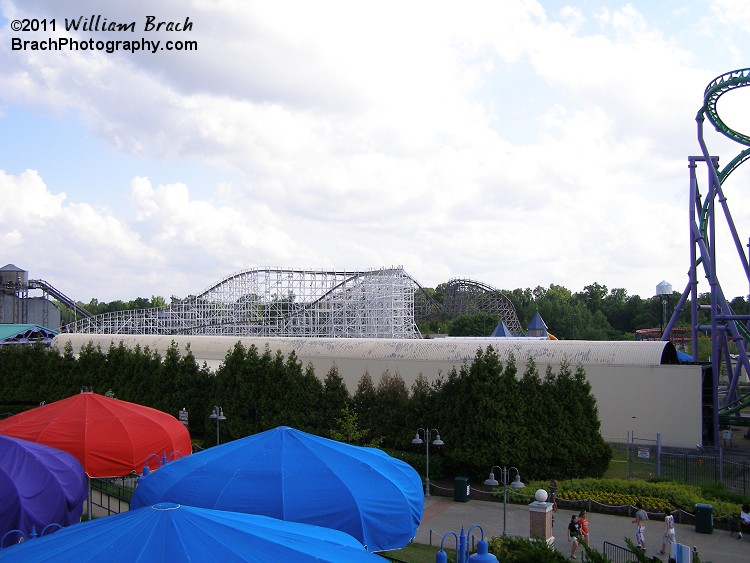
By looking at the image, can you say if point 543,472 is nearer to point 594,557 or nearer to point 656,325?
point 594,557

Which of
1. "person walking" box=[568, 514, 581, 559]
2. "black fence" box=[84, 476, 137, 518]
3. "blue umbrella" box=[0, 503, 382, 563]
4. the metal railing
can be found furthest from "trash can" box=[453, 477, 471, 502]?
"blue umbrella" box=[0, 503, 382, 563]

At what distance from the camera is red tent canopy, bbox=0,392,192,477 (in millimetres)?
14242

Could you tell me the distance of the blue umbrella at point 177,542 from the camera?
618cm

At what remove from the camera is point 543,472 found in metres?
21.2

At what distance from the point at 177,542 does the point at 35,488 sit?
6.13 metres

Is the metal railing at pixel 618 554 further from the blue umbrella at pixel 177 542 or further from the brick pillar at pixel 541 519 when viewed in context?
the blue umbrella at pixel 177 542

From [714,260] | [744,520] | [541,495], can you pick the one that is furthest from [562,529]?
[714,260]

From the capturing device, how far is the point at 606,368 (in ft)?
91.6

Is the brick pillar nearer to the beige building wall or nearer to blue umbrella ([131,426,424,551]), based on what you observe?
blue umbrella ([131,426,424,551])

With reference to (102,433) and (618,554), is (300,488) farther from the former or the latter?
(618,554)

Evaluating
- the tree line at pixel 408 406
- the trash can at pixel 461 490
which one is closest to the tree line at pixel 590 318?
the tree line at pixel 408 406

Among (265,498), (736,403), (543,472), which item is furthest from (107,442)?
(736,403)

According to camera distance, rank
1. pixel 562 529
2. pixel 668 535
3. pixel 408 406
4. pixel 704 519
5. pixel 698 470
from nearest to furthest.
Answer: pixel 668 535 < pixel 704 519 < pixel 562 529 < pixel 698 470 < pixel 408 406

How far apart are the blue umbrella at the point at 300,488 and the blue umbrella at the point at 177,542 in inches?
98.1
